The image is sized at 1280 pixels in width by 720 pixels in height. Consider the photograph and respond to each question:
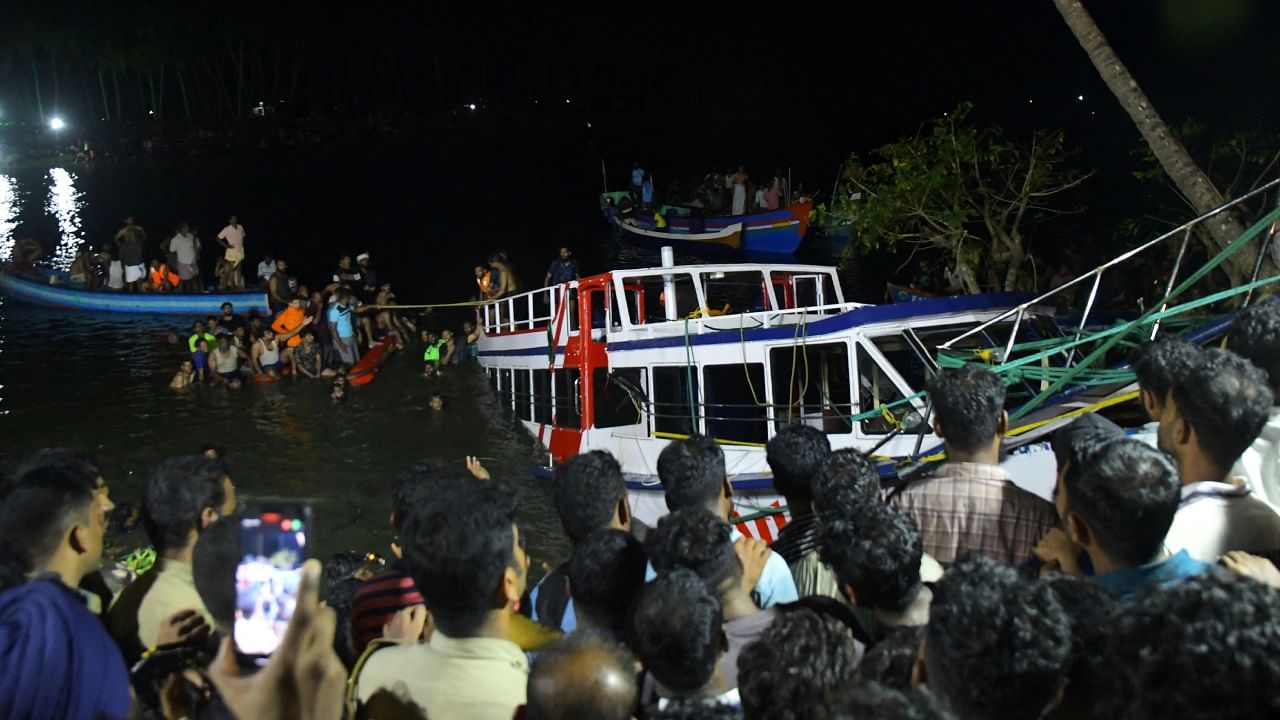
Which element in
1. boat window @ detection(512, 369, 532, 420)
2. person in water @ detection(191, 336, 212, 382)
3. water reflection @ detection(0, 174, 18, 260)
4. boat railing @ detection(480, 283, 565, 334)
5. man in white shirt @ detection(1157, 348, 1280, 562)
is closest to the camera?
man in white shirt @ detection(1157, 348, 1280, 562)

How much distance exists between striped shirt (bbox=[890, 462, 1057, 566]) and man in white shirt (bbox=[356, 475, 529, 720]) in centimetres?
186

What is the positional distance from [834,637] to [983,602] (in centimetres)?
48

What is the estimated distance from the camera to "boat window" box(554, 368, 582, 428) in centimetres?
1237

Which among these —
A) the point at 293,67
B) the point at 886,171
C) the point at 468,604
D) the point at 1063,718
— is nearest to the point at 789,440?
the point at 468,604

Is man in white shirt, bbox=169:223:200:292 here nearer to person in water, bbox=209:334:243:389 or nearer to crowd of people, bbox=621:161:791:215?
person in water, bbox=209:334:243:389

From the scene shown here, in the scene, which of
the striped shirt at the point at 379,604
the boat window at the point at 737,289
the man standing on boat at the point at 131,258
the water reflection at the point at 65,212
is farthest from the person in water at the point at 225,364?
the striped shirt at the point at 379,604

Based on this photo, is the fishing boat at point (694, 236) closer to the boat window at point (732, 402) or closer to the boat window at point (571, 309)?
the boat window at point (571, 309)

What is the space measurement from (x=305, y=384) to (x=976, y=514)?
16.1m

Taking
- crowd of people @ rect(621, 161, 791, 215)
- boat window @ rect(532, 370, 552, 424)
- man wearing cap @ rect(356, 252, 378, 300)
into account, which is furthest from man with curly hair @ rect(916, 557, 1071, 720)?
crowd of people @ rect(621, 161, 791, 215)

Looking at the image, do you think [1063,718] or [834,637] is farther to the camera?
[834,637]

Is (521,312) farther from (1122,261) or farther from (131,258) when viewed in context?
(1122,261)

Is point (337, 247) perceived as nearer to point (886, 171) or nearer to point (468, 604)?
point (886, 171)

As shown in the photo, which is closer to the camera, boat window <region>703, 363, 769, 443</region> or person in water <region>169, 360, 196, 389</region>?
boat window <region>703, 363, 769, 443</region>

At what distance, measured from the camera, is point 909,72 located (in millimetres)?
81688
